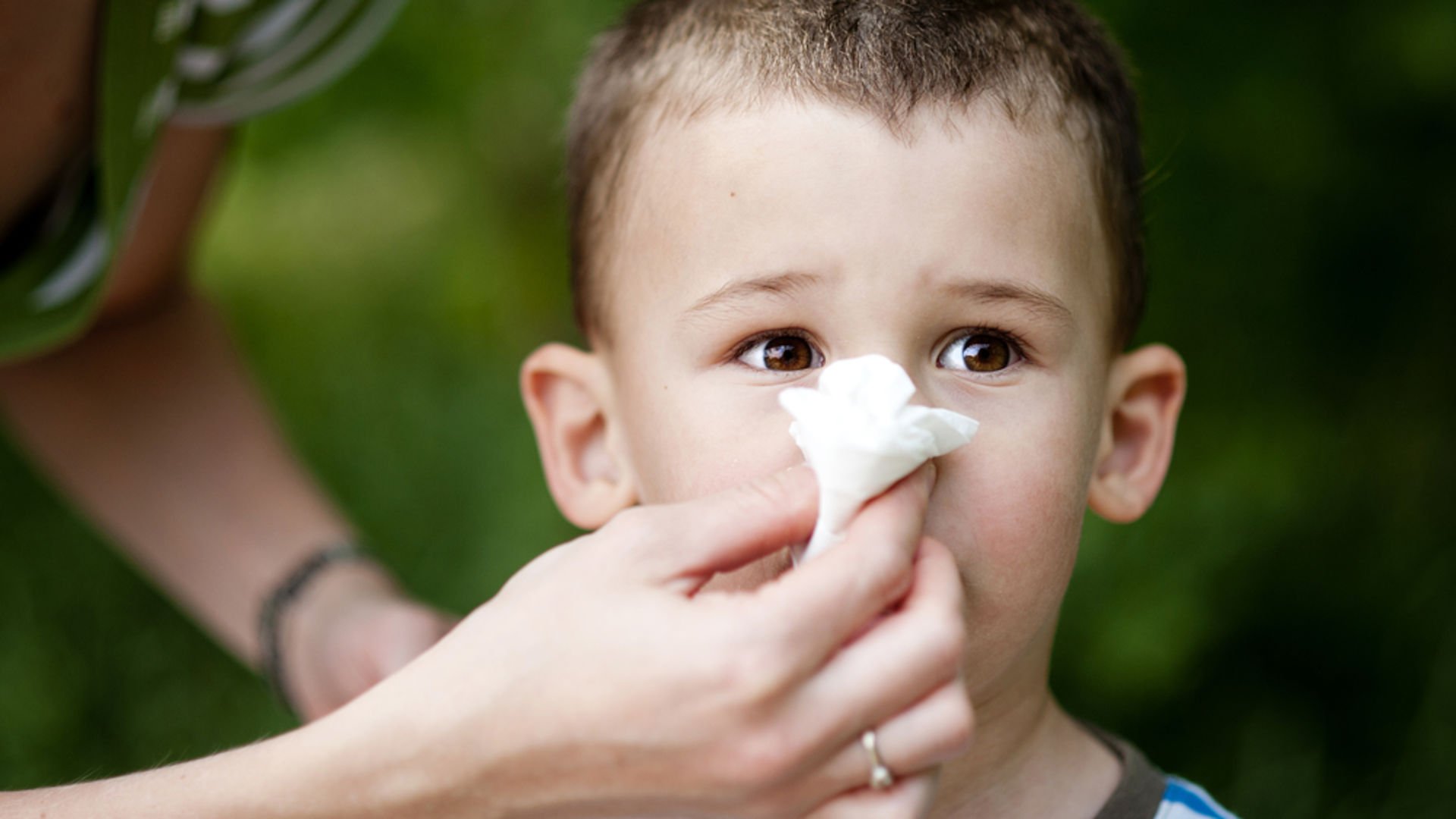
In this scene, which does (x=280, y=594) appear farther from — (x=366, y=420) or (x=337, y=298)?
(x=337, y=298)

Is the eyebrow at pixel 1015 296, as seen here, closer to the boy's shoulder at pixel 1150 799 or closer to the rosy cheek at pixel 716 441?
the rosy cheek at pixel 716 441

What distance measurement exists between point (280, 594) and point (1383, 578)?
91.0 inches

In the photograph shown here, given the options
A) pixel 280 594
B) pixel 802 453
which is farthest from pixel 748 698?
pixel 280 594

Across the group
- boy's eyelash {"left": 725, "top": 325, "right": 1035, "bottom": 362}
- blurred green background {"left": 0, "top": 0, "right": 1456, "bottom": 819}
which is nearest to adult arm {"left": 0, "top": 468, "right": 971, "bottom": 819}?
boy's eyelash {"left": 725, "top": 325, "right": 1035, "bottom": 362}

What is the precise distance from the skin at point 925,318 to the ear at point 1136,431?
0.23ft

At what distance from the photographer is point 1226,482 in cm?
285

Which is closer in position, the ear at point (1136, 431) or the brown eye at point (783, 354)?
the brown eye at point (783, 354)

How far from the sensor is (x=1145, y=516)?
2773mm

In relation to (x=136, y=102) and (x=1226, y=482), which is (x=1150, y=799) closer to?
(x=1226, y=482)

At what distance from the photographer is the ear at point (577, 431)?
169cm

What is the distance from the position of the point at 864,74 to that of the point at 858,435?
0.47 meters

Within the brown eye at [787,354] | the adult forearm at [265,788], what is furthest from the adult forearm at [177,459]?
the brown eye at [787,354]

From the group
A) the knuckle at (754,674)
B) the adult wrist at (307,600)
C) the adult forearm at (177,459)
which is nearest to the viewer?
the knuckle at (754,674)

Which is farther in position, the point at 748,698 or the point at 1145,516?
the point at 1145,516
